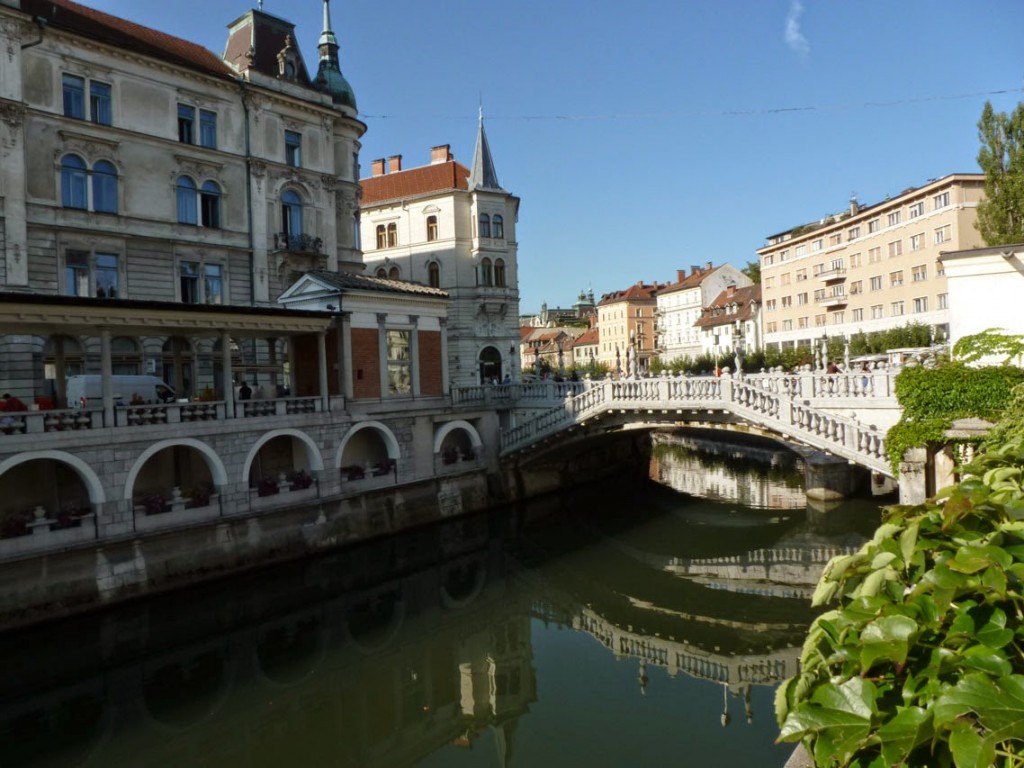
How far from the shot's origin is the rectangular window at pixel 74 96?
27.2 m

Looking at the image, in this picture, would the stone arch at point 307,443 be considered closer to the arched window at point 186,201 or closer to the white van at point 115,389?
the white van at point 115,389

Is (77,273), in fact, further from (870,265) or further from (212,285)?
(870,265)

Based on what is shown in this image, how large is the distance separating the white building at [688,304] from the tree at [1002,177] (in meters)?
50.8

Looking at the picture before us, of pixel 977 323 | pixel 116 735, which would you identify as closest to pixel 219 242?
pixel 116 735

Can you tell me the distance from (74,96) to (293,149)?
A: 9512 mm

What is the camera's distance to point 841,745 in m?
2.28

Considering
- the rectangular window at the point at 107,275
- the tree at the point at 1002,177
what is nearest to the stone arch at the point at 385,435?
the rectangular window at the point at 107,275

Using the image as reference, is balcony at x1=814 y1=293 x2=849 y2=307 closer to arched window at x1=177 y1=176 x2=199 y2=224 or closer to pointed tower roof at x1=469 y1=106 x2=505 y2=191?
pointed tower roof at x1=469 y1=106 x2=505 y2=191

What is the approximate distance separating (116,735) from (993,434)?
15297mm

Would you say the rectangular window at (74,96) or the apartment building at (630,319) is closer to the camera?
the rectangular window at (74,96)

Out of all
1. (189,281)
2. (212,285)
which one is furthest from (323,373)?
(189,281)

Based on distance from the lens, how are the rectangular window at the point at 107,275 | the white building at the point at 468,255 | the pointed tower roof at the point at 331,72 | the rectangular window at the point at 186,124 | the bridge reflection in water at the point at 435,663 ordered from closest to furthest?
the bridge reflection in water at the point at 435,663 → the rectangular window at the point at 107,275 → the rectangular window at the point at 186,124 → the pointed tower roof at the point at 331,72 → the white building at the point at 468,255

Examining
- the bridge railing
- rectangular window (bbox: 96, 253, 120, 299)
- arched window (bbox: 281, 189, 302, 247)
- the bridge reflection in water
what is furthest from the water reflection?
rectangular window (bbox: 96, 253, 120, 299)

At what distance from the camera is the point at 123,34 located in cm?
3052
